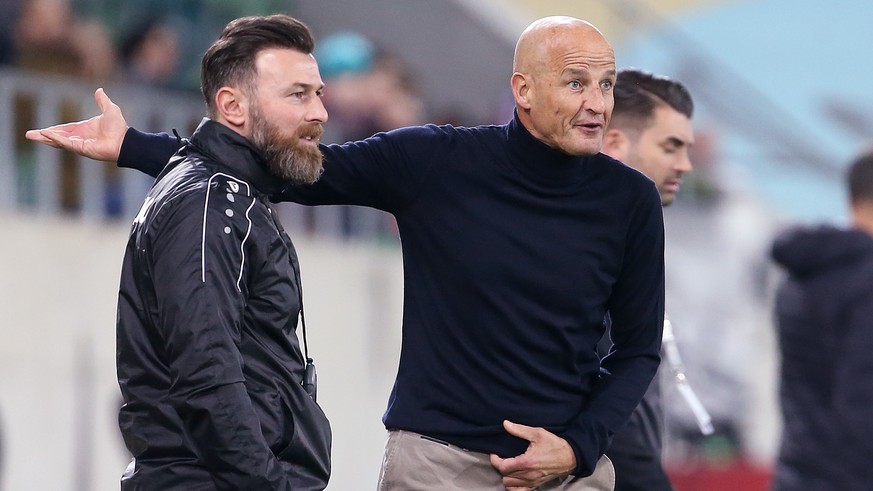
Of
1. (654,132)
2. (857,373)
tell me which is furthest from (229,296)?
(857,373)

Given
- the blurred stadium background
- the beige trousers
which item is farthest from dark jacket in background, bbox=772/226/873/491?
the blurred stadium background

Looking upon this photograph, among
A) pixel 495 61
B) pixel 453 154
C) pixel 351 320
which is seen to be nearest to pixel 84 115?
pixel 351 320

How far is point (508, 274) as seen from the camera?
3.62 m

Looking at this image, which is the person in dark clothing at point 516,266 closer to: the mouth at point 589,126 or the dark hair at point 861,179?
the mouth at point 589,126

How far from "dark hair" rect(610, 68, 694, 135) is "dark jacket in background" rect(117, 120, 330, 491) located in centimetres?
158

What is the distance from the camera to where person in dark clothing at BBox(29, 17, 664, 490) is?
3.62m

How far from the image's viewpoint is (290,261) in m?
3.45

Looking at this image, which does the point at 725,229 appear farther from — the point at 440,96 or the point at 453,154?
the point at 453,154

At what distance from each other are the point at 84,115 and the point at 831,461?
478 centimetres

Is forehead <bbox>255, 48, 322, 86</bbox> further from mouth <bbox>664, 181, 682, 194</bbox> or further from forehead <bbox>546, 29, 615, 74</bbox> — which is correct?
mouth <bbox>664, 181, 682, 194</bbox>

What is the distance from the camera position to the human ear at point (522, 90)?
147 inches

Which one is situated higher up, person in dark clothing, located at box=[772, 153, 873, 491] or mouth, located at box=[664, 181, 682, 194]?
mouth, located at box=[664, 181, 682, 194]

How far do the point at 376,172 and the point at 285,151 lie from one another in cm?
30

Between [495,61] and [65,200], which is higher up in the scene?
[495,61]
